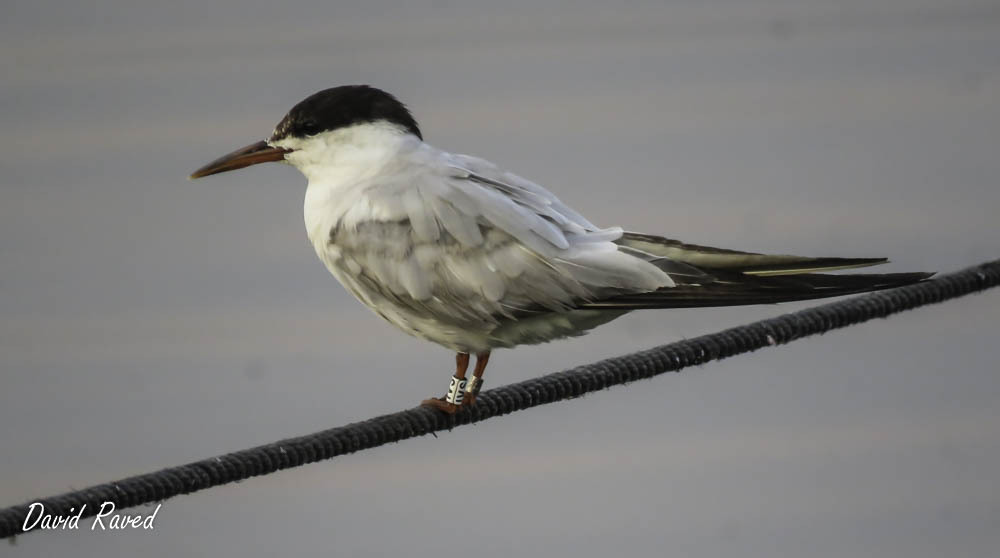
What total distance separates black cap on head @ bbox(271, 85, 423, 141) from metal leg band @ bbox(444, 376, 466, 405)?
1.98ft

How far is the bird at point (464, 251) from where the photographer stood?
133 inches

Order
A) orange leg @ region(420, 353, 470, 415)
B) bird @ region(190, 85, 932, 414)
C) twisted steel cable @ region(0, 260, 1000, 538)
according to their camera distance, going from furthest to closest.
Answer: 1. orange leg @ region(420, 353, 470, 415)
2. bird @ region(190, 85, 932, 414)
3. twisted steel cable @ region(0, 260, 1000, 538)

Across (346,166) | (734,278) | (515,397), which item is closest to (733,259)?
(734,278)

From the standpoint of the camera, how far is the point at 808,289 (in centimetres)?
313

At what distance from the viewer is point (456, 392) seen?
3553 millimetres

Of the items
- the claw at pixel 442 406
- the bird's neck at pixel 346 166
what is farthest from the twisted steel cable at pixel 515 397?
the bird's neck at pixel 346 166

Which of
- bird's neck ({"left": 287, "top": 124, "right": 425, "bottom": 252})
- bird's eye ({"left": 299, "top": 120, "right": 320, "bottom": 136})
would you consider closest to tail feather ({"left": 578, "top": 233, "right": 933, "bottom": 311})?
bird's neck ({"left": 287, "top": 124, "right": 425, "bottom": 252})

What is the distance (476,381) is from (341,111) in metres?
0.69

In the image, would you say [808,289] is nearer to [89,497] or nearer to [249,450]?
[249,450]

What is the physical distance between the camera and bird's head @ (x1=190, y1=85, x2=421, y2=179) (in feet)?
12.5

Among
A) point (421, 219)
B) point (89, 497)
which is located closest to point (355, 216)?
point (421, 219)

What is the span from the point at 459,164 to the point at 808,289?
874mm

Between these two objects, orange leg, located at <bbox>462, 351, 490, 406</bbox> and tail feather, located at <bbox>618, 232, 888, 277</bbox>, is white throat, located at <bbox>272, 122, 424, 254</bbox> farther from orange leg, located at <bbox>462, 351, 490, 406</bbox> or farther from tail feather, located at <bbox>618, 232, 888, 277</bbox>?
tail feather, located at <bbox>618, 232, 888, 277</bbox>

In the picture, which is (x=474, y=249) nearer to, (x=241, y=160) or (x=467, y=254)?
(x=467, y=254)
